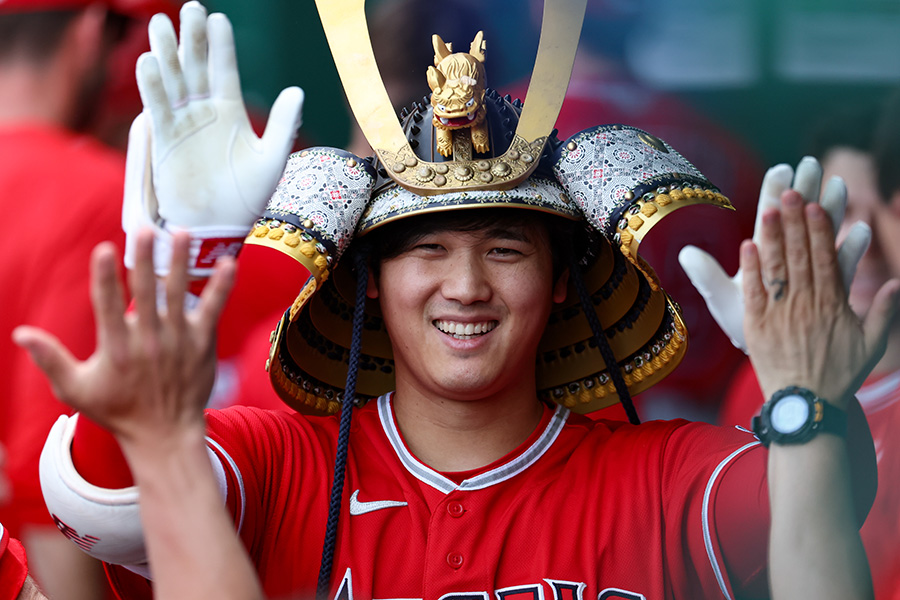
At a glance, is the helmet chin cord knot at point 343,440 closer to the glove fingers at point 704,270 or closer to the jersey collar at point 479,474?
the jersey collar at point 479,474

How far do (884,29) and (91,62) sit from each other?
6.83ft

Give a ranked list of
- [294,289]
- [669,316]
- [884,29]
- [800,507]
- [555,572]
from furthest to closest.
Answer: [294,289], [884,29], [669,316], [555,572], [800,507]

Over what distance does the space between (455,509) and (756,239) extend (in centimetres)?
76

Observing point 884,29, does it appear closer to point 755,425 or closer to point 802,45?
point 802,45

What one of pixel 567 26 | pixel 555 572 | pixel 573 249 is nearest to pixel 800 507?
pixel 555 572

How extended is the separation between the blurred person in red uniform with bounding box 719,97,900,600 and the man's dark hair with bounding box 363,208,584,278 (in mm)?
697

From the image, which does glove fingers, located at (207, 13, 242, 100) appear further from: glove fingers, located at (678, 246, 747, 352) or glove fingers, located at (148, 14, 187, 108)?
glove fingers, located at (678, 246, 747, 352)

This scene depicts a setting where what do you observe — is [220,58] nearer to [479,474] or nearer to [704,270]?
[704,270]

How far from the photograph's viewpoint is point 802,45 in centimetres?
252

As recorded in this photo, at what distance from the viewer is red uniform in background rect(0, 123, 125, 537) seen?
7.07 feet

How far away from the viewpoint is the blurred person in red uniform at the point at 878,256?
204 centimetres

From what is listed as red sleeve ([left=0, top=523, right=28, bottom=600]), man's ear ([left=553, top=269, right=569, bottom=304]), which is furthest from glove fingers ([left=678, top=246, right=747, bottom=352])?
red sleeve ([left=0, top=523, right=28, bottom=600])

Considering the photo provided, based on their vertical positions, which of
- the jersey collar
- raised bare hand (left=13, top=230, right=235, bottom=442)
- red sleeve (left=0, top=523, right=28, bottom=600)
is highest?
raised bare hand (left=13, top=230, right=235, bottom=442)

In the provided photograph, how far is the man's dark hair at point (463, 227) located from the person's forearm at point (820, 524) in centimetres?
68
